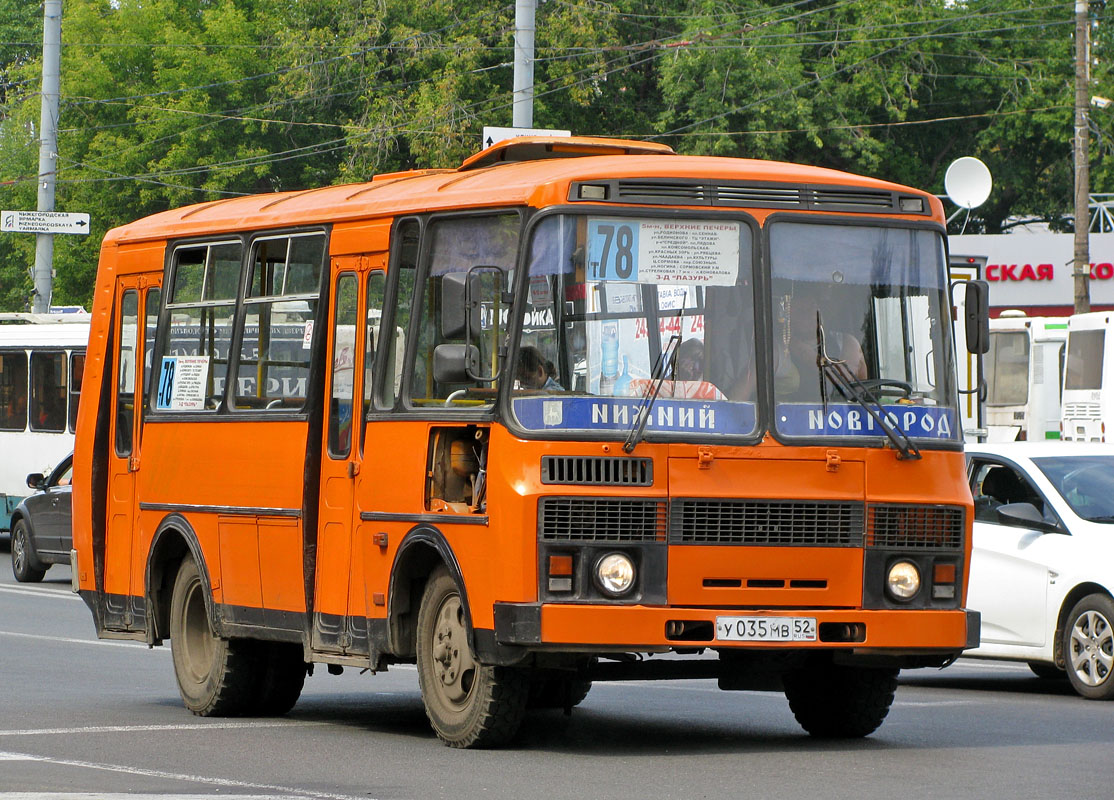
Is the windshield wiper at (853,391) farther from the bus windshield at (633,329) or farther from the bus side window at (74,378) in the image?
the bus side window at (74,378)

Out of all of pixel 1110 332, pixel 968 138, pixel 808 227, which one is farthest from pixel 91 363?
pixel 968 138

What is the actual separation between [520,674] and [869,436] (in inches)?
77.4

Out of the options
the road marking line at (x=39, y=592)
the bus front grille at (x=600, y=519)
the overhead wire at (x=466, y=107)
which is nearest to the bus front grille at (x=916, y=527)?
the bus front grille at (x=600, y=519)

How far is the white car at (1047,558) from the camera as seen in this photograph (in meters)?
13.8

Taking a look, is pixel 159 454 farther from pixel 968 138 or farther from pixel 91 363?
pixel 968 138

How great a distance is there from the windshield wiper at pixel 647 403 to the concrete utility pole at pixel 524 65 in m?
13.0

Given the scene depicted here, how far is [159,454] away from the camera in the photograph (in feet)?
43.0

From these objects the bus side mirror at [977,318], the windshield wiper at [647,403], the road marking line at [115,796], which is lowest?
→ the road marking line at [115,796]

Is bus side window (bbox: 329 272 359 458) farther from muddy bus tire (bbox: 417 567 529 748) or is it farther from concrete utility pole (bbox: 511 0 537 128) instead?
concrete utility pole (bbox: 511 0 537 128)

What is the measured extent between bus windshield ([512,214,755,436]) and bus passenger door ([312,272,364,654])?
164 cm

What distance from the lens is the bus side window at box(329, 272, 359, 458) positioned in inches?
446

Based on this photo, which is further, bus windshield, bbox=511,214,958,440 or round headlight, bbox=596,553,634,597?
bus windshield, bbox=511,214,958,440

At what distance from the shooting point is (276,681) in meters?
12.6

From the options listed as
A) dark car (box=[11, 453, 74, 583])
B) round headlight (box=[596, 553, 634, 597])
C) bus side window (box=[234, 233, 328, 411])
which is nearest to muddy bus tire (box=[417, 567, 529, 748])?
round headlight (box=[596, 553, 634, 597])
